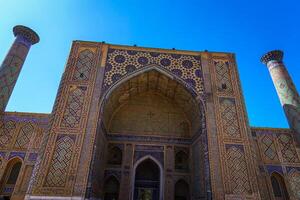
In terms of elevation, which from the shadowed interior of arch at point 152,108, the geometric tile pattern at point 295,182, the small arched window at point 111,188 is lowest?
the small arched window at point 111,188

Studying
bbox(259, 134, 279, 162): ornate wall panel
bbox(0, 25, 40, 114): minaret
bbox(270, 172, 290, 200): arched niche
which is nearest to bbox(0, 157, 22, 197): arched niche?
bbox(0, 25, 40, 114): minaret

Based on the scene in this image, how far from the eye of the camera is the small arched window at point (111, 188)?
796 cm

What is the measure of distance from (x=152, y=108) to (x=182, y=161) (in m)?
2.52

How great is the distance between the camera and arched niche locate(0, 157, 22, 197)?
734 cm

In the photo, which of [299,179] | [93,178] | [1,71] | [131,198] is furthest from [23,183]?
[299,179]

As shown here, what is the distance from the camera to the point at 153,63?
8344mm

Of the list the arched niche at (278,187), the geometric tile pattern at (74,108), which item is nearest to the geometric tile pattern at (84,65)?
the geometric tile pattern at (74,108)

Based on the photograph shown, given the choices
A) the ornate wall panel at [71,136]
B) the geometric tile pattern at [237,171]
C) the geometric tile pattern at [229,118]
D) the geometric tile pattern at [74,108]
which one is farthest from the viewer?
the geometric tile pattern at [229,118]

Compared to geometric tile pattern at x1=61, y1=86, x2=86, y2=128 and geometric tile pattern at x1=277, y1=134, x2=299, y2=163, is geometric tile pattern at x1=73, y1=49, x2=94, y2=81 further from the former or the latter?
geometric tile pattern at x1=277, y1=134, x2=299, y2=163

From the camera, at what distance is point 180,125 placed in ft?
29.8

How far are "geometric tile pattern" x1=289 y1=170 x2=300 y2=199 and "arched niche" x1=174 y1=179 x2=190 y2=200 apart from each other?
3.71 meters

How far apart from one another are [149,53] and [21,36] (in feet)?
20.6

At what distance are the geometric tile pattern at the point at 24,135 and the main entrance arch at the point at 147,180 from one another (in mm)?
4128

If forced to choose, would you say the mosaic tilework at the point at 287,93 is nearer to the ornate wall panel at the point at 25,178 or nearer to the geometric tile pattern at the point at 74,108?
the geometric tile pattern at the point at 74,108
